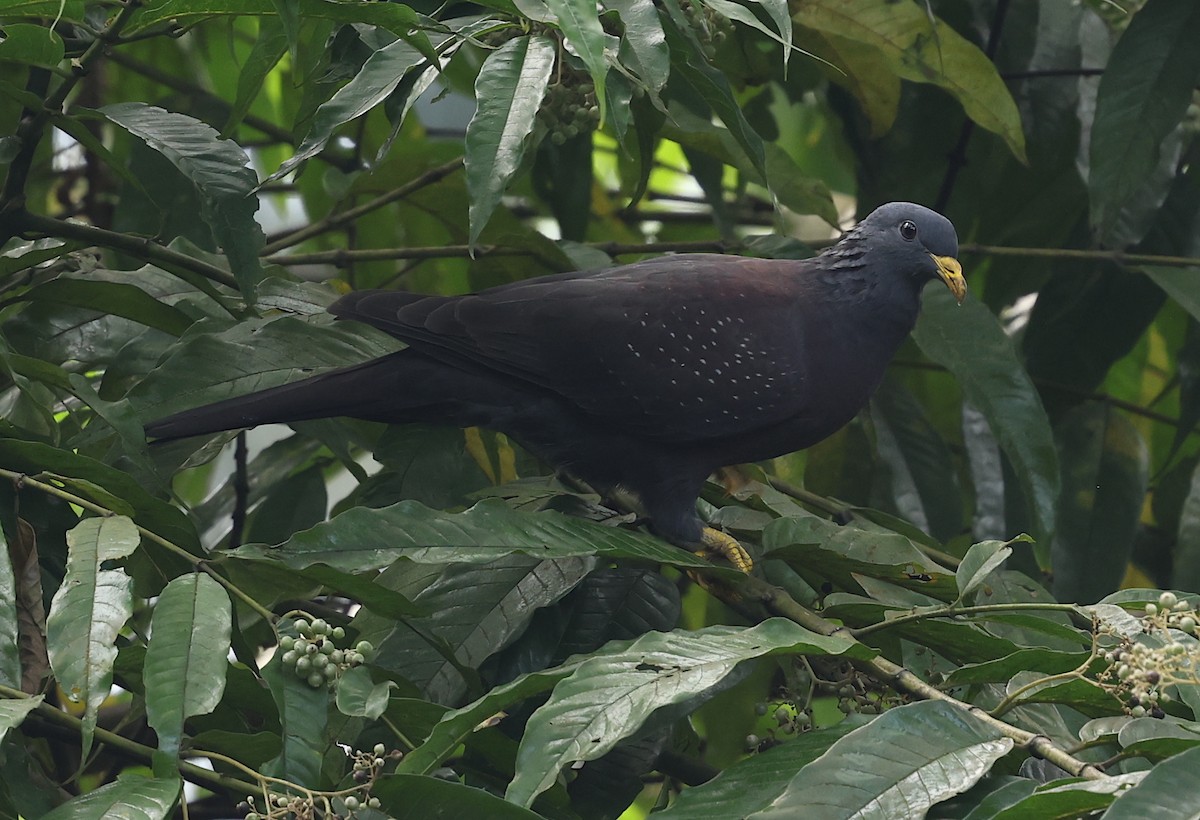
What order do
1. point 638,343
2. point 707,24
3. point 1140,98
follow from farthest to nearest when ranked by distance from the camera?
1. point 1140,98
2. point 638,343
3. point 707,24

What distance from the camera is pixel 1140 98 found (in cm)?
302

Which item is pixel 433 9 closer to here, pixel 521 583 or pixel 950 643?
pixel 521 583

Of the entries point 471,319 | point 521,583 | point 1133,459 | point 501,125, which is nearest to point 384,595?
point 521,583

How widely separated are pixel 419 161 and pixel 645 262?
0.64 meters

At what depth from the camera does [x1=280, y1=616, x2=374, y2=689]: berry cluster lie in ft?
5.32

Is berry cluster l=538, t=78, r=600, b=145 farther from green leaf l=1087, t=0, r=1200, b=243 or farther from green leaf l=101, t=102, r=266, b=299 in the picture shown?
green leaf l=1087, t=0, r=1200, b=243

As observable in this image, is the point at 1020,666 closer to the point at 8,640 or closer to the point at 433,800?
the point at 433,800

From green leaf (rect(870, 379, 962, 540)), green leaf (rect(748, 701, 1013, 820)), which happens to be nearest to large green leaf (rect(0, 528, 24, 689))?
green leaf (rect(748, 701, 1013, 820))

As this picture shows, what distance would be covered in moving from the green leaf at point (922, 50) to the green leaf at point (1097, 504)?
0.82 m

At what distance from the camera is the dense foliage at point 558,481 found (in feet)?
5.05

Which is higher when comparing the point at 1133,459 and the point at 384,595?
the point at 384,595

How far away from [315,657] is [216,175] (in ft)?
3.01

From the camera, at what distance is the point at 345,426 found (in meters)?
2.81

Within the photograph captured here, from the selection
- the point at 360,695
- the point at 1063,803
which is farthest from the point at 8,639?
the point at 1063,803
